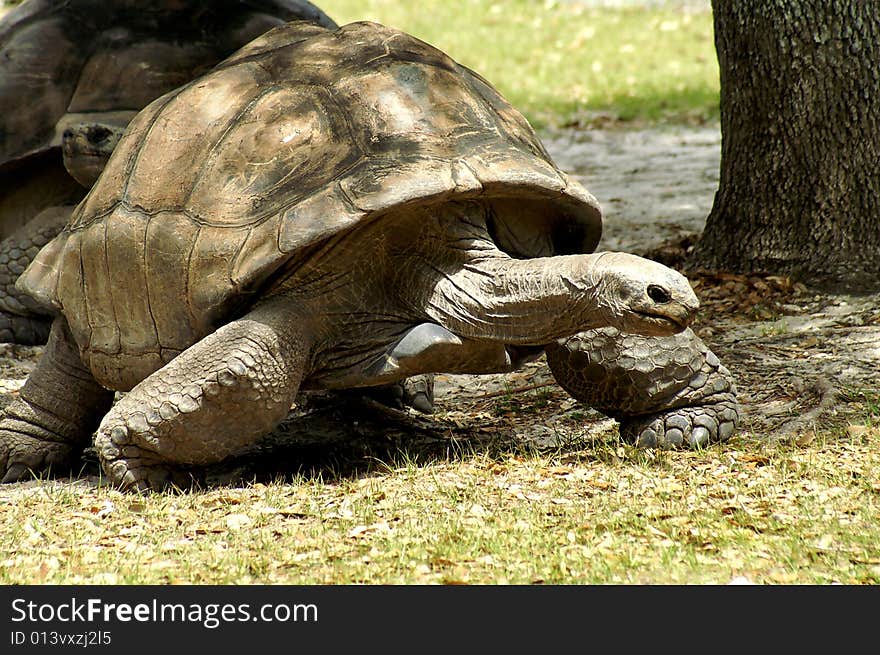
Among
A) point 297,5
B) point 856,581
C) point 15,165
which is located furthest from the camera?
point 297,5

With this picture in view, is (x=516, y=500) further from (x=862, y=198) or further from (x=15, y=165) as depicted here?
(x=15, y=165)

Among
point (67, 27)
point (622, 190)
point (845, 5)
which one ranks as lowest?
point (622, 190)

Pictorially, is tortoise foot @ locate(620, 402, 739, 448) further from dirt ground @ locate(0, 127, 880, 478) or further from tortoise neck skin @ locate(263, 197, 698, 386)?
tortoise neck skin @ locate(263, 197, 698, 386)

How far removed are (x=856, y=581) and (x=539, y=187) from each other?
170 cm

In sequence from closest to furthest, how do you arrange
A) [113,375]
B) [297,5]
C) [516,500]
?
[516,500] → [113,375] → [297,5]

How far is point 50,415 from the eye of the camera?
4.96 m

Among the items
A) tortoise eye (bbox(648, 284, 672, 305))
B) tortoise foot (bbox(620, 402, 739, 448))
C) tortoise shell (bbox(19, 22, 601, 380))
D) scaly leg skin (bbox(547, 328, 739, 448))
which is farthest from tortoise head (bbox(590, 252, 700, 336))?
tortoise foot (bbox(620, 402, 739, 448))

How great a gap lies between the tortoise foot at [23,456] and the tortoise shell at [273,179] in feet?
1.82

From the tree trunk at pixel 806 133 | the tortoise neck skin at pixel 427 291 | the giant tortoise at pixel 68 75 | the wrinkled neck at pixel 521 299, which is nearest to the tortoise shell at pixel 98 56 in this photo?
the giant tortoise at pixel 68 75

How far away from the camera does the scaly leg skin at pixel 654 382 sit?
14.6ft

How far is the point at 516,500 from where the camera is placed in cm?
390

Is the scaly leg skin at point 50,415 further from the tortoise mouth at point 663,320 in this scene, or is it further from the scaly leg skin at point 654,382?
the tortoise mouth at point 663,320

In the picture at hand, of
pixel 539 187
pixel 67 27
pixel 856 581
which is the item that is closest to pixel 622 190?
pixel 67 27

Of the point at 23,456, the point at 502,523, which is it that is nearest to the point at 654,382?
the point at 502,523
